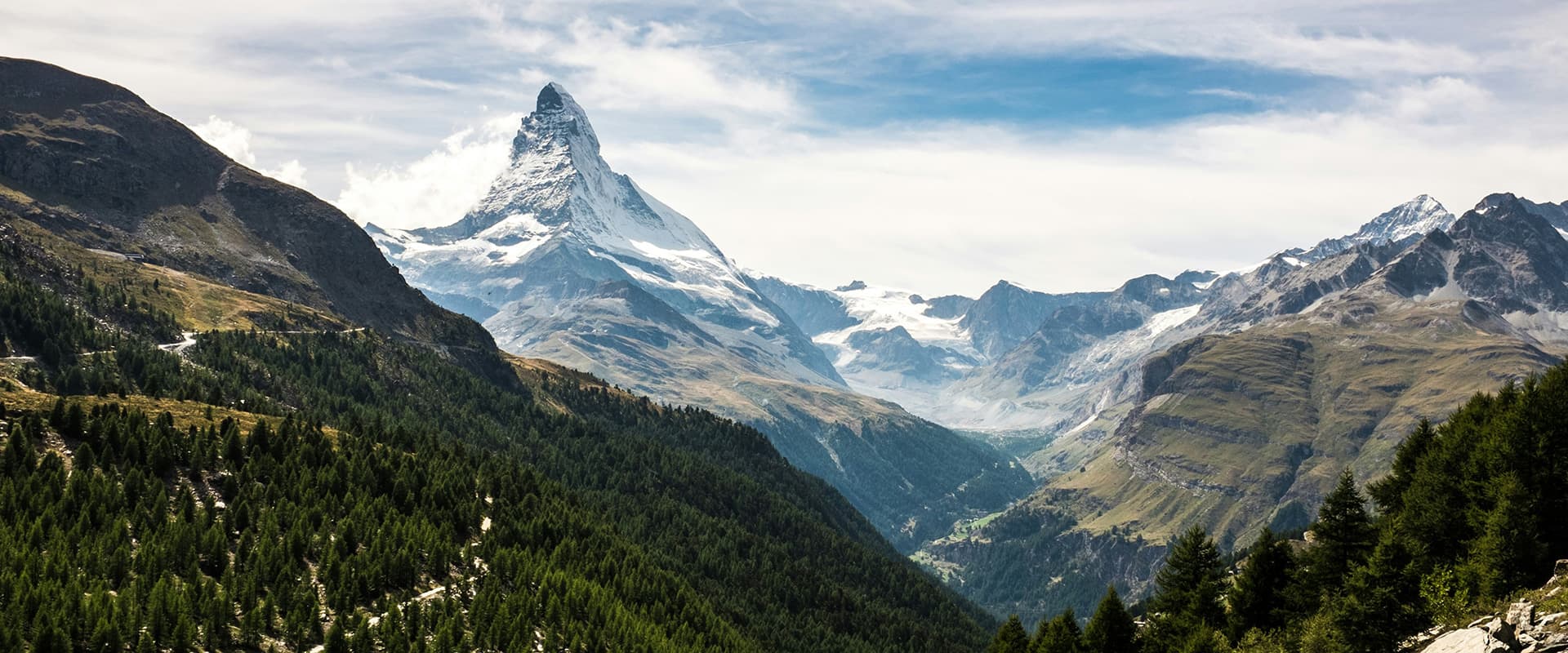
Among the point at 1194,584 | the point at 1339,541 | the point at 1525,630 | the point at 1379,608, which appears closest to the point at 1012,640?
the point at 1194,584

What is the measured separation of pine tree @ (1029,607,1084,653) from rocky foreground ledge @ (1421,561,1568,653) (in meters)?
45.2

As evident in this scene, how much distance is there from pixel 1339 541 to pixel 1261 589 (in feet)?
27.8

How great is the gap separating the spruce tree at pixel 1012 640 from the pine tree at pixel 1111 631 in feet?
32.4

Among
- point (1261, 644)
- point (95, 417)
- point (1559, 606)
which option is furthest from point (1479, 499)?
point (95, 417)

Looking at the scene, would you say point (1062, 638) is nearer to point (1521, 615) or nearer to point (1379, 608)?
point (1379, 608)

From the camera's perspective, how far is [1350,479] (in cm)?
10538

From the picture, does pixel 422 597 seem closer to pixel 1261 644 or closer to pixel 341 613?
pixel 341 613

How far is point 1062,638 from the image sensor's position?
110 m

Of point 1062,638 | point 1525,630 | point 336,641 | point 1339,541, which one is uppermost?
point 1525,630

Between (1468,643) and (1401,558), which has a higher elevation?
(1468,643)

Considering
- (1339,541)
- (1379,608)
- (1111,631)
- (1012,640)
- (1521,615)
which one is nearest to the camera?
(1521,615)

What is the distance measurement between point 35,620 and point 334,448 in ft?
292

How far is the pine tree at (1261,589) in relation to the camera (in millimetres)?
100062

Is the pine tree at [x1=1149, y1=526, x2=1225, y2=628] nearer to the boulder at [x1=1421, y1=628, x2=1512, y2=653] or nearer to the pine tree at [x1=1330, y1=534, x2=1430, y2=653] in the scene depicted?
the pine tree at [x1=1330, y1=534, x2=1430, y2=653]
